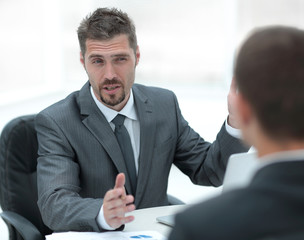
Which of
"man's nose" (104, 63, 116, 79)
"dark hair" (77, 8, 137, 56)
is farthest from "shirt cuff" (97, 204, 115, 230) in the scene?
"dark hair" (77, 8, 137, 56)

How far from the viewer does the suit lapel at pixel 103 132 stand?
220cm

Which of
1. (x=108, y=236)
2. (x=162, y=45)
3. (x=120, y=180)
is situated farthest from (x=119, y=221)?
(x=162, y=45)

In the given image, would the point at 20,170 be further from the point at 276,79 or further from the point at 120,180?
the point at 276,79

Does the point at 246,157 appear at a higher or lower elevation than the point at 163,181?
higher

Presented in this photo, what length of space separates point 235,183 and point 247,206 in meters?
0.76

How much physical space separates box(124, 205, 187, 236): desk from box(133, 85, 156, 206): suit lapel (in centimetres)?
16

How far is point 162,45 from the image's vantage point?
5961mm

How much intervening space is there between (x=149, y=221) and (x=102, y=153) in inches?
15.3

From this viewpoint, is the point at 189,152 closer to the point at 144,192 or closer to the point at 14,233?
the point at 144,192

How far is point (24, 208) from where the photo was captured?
230 centimetres

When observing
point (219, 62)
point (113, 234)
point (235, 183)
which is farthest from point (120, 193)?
→ point (219, 62)

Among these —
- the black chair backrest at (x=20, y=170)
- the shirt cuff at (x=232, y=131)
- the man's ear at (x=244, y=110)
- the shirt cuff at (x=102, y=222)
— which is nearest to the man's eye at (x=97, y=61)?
the black chair backrest at (x=20, y=170)

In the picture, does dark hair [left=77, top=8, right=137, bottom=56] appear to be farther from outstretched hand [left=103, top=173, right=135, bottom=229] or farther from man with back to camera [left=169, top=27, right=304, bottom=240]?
man with back to camera [left=169, top=27, right=304, bottom=240]

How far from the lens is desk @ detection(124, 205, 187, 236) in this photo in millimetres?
1857
